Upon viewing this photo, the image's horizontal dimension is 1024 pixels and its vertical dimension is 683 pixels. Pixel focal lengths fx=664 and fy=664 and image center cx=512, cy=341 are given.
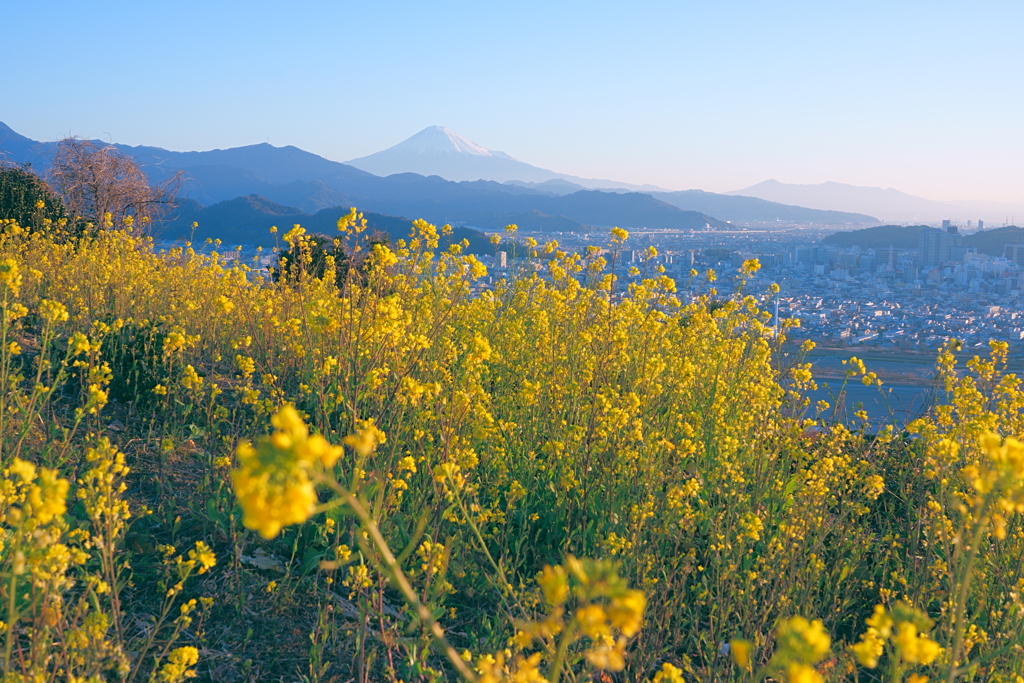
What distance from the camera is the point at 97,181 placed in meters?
15.8

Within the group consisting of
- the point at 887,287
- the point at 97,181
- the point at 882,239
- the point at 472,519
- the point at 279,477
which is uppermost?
the point at 882,239

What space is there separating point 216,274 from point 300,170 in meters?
139

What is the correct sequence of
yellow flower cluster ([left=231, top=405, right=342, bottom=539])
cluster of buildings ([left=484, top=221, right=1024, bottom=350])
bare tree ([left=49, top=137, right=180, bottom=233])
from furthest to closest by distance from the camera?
bare tree ([left=49, top=137, right=180, bottom=233])
cluster of buildings ([left=484, top=221, right=1024, bottom=350])
yellow flower cluster ([left=231, top=405, right=342, bottom=539])

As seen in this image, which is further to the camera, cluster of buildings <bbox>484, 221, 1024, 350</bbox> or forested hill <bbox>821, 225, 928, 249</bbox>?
forested hill <bbox>821, 225, 928, 249</bbox>

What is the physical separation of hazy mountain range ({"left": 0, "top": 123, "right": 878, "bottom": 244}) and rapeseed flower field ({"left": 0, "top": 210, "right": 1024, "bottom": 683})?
15.2m

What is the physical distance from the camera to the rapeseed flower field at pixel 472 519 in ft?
5.49

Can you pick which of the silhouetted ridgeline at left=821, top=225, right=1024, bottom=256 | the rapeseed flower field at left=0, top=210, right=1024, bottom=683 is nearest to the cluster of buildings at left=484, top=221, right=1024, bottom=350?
the silhouetted ridgeline at left=821, top=225, right=1024, bottom=256

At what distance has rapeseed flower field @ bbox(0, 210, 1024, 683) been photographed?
1.67 metres

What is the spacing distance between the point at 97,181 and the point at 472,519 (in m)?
17.0

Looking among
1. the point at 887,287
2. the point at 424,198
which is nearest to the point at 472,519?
the point at 887,287

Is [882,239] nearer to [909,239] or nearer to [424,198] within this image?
[909,239]

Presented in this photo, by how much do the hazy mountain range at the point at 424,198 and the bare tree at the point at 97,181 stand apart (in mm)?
699

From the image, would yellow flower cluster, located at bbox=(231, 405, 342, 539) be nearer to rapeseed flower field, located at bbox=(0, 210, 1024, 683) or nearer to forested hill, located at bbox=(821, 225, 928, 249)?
rapeseed flower field, located at bbox=(0, 210, 1024, 683)

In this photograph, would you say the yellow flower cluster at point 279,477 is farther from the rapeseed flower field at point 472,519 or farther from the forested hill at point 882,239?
the forested hill at point 882,239
